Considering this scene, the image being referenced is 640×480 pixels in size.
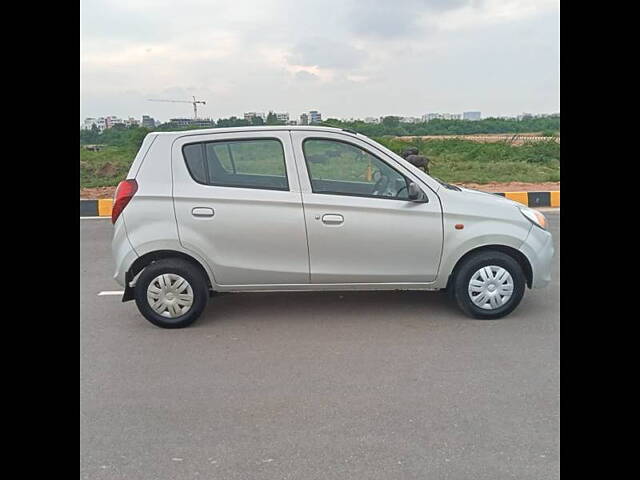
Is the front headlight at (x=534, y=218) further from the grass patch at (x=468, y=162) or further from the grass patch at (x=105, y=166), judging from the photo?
the grass patch at (x=105, y=166)

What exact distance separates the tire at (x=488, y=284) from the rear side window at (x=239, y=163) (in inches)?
63.9

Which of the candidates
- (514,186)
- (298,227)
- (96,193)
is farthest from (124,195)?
(514,186)

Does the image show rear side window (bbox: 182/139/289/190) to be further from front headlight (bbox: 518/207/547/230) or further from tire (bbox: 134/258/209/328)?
front headlight (bbox: 518/207/547/230)

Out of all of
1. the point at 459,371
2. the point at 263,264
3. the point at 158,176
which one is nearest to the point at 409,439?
the point at 459,371

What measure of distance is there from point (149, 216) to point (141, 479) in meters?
2.40

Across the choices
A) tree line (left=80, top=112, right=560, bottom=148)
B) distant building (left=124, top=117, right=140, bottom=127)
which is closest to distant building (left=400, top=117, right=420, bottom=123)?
tree line (left=80, top=112, right=560, bottom=148)

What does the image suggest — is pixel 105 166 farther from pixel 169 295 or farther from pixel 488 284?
pixel 488 284

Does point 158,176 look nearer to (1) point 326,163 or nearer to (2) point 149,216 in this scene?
(2) point 149,216

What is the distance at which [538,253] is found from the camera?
16.3ft

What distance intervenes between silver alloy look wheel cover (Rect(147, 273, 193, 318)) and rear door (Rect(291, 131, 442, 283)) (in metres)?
1.03

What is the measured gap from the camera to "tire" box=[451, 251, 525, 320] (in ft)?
16.1

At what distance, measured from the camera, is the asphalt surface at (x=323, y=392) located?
3002 millimetres

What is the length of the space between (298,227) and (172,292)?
44.8 inches

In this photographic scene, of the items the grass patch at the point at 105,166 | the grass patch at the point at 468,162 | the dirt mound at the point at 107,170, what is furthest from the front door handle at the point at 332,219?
the dirt mound at the point at 107,170
